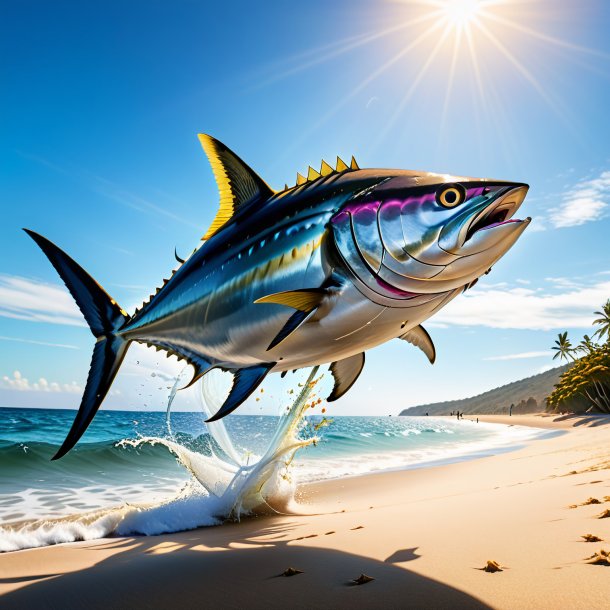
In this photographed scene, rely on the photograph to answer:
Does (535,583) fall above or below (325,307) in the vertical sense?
below

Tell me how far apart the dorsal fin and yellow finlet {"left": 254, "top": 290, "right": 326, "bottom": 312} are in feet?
4.17

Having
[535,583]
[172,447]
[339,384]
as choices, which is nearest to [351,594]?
[535,583]

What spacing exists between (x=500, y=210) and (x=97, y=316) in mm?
2748

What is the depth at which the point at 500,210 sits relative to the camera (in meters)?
2.00

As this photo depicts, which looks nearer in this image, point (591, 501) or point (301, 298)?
point (301, 298)

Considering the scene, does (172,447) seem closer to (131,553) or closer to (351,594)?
(131,553)

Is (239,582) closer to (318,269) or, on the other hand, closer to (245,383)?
(245,383)

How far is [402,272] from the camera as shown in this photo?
6.64 feet

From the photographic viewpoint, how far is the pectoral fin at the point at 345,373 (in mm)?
2795

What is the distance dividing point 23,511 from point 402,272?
886cm

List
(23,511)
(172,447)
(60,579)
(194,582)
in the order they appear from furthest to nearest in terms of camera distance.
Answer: (23,511) < (172,447) < (60,579) < (194,582)

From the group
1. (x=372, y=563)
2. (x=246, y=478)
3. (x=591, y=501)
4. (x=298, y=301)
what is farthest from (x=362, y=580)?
(x=246, y=478)

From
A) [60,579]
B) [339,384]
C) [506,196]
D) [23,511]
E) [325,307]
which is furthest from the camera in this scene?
[23,511]

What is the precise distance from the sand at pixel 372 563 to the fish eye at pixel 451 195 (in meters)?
1.76
